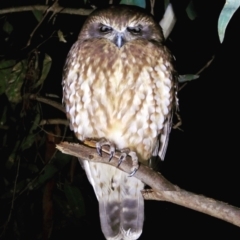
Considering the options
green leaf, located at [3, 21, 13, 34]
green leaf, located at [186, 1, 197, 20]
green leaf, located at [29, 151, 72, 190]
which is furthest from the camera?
green leaf, located at [3, 21, 13, 34]

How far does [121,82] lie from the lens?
87.7 inches

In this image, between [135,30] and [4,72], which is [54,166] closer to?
[4,72]

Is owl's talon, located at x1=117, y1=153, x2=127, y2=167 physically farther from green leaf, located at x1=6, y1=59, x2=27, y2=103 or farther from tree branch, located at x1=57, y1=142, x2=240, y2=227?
green leaf, located at x1=6, y1=59, x2=27, y2=103

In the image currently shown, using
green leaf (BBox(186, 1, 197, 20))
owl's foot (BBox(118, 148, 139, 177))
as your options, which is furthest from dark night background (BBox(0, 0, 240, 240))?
owl's foot (BBox(118, 148, 139, 177))

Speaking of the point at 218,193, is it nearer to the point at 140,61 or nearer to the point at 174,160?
the point at 174,160

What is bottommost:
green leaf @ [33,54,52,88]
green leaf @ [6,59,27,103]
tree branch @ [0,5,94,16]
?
green leaf @ [6,59,27,103]

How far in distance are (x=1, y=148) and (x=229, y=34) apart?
1.41 metres

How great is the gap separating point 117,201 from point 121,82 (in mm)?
634

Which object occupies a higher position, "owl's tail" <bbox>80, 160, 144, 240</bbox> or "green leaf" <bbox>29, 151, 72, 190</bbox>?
"owl's tail" <bbox>80, 160, 144, 240</bbox>

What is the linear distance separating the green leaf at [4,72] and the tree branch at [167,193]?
3.33 ft

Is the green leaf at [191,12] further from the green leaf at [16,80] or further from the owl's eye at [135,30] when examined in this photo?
the green leaf at [16,80]

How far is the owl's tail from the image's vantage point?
247 centimetres

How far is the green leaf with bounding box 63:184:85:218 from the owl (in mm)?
739

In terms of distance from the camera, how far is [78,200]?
3137 millimetres
